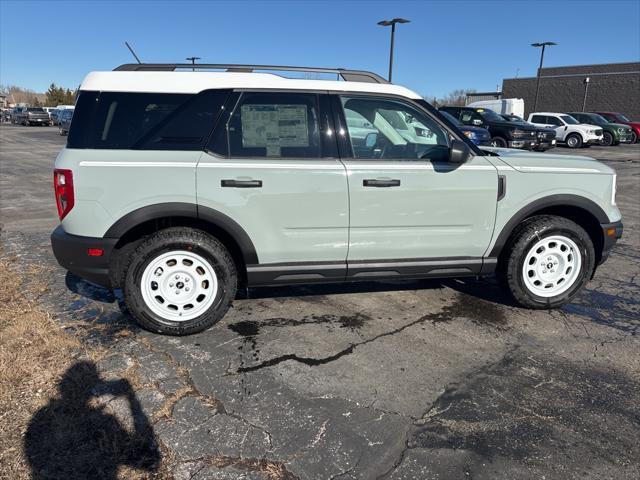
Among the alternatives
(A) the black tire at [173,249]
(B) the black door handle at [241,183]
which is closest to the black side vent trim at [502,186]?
(B) the black door handle at [241,183]

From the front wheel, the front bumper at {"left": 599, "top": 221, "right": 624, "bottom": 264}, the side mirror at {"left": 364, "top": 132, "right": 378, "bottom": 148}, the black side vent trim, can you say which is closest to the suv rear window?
the side mirror at {"left": 364, "top": 132, "right": 378, "bottom": 148}

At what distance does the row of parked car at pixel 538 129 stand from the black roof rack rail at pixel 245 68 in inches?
237

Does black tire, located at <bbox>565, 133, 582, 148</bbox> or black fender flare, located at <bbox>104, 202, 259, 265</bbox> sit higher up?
black tire, located at <bbox>565, 133, 582, 148</bbox>

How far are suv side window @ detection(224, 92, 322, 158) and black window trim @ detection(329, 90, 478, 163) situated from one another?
6.0 inches

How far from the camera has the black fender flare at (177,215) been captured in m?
3.42

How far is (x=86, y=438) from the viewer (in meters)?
2.47

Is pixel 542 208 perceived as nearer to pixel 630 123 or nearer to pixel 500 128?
pixel 500 128

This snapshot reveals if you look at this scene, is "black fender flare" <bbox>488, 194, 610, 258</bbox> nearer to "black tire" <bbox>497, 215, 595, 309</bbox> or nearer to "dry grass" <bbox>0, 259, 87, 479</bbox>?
"black tire" <bbox>497, 215, 595, 309</bbox>

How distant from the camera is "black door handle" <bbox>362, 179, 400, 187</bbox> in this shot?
3645 millimetres

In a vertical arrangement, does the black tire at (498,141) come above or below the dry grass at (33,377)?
above

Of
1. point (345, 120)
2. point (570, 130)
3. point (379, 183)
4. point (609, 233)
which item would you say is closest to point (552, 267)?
point (609, 233)

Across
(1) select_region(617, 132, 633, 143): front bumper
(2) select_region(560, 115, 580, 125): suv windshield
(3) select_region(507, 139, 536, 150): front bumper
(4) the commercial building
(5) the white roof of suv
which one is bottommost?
(3) select_region(507, 139, 536, 150): front bumper

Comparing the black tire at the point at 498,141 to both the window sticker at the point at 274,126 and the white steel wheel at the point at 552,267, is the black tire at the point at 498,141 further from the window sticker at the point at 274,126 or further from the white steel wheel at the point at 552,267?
the window sticker at the point at 274,126

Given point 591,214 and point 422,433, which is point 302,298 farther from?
point 591,214
